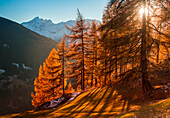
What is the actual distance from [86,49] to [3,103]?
53868 millimetres

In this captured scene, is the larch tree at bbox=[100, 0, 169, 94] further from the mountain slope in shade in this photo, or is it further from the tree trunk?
the mountain slope in shade

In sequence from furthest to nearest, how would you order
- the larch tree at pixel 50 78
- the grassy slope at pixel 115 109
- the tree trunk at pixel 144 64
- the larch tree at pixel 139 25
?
1. the larch tree at pixel 50 78
2. the tree trunk at pixel 144 64
3. the larch tree at pixel 139 25
4. the grassy slope at pixel 115 109

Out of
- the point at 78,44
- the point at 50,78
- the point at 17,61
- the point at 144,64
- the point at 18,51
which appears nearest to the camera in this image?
the point at 144,64

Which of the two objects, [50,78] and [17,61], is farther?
[17,61]

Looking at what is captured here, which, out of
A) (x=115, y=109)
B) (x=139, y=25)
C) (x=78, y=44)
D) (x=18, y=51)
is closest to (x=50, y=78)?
(x=78, y=44)

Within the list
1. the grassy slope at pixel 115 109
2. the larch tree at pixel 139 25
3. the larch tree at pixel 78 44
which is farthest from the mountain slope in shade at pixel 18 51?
the larch tree at pixel 139 25

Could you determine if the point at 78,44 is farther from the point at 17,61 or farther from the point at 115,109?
the point at 17,61

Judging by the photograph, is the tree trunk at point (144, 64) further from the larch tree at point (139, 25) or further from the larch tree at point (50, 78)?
the larch tree at point (50, 78)

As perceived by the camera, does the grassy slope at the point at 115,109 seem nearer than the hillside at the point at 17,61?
Yes

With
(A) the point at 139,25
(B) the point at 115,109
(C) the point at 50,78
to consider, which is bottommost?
(B) the point at 115,109

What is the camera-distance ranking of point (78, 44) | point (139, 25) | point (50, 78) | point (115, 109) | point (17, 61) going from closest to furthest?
point (115, 109) → point (139, 25) → point (78, 44) → point (50, 78) → point (17, 61)

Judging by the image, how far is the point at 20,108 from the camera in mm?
44531

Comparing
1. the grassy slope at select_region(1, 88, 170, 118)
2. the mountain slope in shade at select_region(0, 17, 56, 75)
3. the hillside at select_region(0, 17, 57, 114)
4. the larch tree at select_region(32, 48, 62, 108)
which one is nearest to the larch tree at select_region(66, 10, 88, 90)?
the larch tree at select_region(32, 48, 62, 108)

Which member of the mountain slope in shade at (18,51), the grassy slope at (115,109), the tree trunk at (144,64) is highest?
the mountain slope in shade at (18,51)
